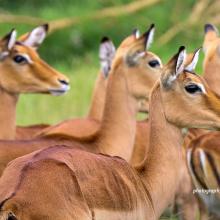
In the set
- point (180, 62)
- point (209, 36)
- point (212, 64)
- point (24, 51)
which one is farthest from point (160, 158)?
point (209, 36)

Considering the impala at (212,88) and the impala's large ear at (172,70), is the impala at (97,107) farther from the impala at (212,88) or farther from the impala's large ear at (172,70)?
the impala's large ear at (172,70)

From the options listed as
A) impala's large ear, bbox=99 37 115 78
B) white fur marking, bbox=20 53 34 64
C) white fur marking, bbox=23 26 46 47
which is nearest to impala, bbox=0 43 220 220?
white fur marking, bbox=20 53 34 64

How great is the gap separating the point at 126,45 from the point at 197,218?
1026 mm

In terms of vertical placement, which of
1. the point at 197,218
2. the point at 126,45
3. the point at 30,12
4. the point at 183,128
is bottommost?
the point at 197,218

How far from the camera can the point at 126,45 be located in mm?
6348

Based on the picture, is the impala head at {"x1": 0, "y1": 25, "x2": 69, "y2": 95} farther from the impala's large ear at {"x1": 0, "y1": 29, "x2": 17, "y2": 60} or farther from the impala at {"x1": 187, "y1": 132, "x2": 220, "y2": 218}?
the impala at {"x1": 187, "y1": 132, "x2": 220, "y2": 218}

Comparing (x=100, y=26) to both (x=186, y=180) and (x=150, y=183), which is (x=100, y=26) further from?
(x=150, y=183)

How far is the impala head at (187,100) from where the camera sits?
500cm

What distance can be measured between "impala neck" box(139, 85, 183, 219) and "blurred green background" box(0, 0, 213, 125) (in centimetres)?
480

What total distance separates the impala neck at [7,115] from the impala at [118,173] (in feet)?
2.85

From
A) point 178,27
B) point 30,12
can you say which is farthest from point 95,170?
point 30,12

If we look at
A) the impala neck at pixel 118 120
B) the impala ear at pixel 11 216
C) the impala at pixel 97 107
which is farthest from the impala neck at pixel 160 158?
the impala ear at pixel 11 216

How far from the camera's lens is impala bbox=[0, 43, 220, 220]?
380 centimetres

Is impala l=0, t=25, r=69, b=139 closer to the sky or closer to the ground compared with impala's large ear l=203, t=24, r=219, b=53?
closer to the ground
